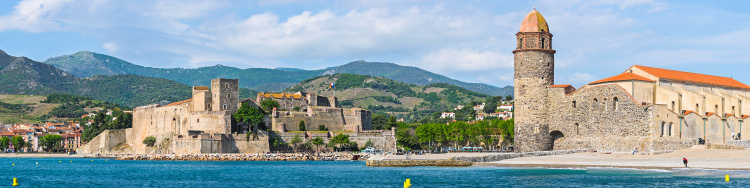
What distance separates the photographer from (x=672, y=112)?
2063 inches

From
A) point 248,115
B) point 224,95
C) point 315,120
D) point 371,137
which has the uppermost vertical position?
point 224,95

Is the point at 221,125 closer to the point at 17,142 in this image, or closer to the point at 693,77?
the point at 693,77

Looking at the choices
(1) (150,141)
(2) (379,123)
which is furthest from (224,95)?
(2) (379,123)

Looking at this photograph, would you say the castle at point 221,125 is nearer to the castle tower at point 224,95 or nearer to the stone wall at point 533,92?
the castle tower at point 224,95

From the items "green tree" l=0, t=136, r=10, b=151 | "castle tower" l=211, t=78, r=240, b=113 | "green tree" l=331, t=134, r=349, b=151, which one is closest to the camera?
"castle tower" l=211, t=78, r=240, b=113

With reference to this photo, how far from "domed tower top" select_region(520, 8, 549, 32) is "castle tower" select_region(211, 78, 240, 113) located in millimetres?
30256

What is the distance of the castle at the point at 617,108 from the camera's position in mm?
52344

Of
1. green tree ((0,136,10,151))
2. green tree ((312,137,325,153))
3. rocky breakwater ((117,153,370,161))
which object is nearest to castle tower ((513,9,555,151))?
rocky breakwater ((117,153,370,161))

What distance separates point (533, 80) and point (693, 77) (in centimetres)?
1254

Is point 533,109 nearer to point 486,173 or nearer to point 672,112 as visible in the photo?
point 672,112

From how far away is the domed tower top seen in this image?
57.7 metres

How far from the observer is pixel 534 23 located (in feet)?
190

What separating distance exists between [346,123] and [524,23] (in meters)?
30.0

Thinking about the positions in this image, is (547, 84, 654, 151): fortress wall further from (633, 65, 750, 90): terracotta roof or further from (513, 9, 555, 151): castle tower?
(633, 65, 750, 90): terracotta roof
